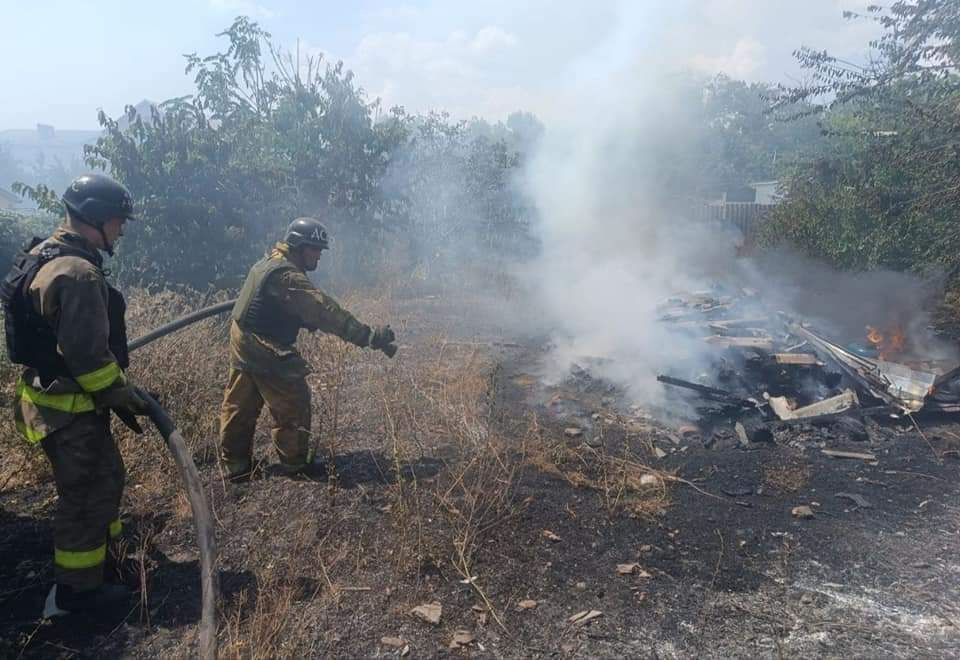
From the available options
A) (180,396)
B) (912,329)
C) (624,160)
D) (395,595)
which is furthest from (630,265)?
(395,595)

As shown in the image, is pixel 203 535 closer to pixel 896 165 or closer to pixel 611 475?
pixel 611 475

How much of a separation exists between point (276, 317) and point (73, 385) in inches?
59.7

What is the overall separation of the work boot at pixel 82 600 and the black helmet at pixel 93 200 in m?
1.86

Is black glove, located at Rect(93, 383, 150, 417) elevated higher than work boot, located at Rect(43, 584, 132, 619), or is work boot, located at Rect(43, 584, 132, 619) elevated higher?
black glove, located at Rect(93, 383, 150, 417)

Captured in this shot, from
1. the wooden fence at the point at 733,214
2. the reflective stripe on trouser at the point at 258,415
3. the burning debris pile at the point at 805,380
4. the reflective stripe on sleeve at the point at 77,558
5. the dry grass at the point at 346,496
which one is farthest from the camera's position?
the wooden fence at the point at 733,214

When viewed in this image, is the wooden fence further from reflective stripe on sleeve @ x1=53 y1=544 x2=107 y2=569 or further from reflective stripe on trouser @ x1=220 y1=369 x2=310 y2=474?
reflective stripe on sleeve @ x1=53 y1=544 x2=107 y2=569

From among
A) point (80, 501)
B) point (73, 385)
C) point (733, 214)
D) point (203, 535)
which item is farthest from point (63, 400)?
point (733, 214)

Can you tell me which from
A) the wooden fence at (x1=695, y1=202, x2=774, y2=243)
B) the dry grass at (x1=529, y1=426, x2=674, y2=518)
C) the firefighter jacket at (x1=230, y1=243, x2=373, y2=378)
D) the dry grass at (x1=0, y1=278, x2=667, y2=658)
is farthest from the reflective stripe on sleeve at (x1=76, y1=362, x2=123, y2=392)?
the wooden fence at (x1=695, y1=202, x2=774, y2=243)

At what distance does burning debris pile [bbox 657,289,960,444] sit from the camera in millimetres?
6105

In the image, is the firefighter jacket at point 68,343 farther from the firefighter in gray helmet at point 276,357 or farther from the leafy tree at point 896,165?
the leafy tree at point 896,165

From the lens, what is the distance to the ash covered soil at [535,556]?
2.89 m

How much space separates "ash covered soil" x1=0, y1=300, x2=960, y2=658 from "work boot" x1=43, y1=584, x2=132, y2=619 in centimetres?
8

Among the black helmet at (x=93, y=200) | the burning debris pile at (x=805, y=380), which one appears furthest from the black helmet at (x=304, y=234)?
the burning debris pile at (x=805, y=380)

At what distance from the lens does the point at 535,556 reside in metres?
3.51
